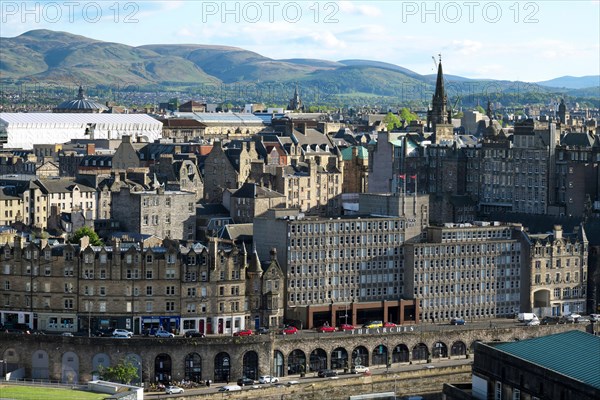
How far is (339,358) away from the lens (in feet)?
421

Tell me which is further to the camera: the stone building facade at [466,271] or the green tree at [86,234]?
the green tree at [86,234]

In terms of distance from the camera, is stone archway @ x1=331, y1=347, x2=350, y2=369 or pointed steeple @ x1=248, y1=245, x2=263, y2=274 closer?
stone archway @ x1=331, y1=347, x2=350, y2=369

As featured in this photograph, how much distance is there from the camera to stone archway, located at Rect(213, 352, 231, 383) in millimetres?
122312

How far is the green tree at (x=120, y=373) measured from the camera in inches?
4614

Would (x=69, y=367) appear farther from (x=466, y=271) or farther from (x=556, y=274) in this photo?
(x=556, y=274)

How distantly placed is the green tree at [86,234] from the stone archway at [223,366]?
19.8 metres

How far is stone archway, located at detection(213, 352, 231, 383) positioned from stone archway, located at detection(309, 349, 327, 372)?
299 inches

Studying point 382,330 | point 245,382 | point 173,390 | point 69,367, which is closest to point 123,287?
point 69,367

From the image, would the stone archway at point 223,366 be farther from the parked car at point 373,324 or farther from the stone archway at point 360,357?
the parked car at point 373,324

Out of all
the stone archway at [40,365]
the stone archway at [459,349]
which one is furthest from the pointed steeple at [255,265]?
the stone archway at [40,365]

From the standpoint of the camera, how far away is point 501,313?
474 feet

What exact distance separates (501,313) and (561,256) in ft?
26.6

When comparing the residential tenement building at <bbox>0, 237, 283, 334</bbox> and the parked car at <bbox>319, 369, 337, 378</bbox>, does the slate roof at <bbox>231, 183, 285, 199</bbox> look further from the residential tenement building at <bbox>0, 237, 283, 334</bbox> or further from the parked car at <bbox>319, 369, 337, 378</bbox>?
the parked car at <bbox>319, 369, 337, 378</bbox>

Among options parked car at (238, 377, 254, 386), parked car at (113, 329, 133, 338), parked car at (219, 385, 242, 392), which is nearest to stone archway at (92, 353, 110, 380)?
parked car at (113, 329, 133, 338)
